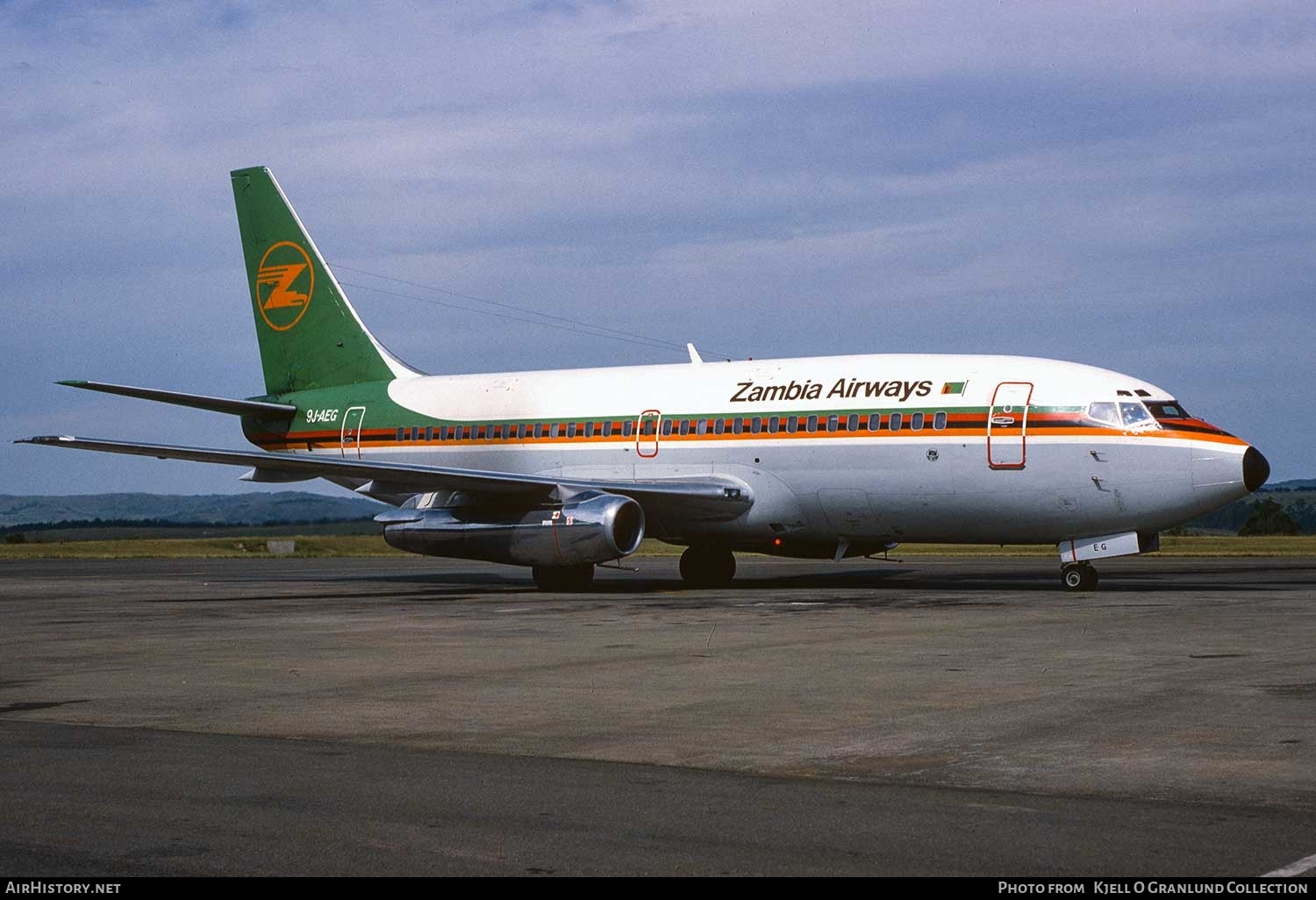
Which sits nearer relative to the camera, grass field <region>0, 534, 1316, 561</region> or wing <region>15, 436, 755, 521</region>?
wing <region>15, 436, 755, 521</region>

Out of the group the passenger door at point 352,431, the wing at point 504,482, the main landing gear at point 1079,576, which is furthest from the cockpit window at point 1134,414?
the passenger door at point 352,431

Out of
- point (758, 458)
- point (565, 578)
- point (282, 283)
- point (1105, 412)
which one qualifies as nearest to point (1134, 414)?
point (1105, 412)

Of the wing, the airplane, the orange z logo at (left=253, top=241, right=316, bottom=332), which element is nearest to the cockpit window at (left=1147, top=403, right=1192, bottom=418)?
the airplane

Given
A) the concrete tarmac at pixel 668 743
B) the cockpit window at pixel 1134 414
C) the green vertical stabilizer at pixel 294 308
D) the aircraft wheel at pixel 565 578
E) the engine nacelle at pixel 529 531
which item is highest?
the green vertical stabilizer at pixel 294 308

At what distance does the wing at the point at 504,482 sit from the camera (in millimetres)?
28062

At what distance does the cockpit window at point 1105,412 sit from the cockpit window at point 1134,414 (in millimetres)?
99

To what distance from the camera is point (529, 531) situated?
28.5 metres

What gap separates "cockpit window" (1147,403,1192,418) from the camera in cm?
2545

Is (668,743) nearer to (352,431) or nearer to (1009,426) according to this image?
(1009,426)

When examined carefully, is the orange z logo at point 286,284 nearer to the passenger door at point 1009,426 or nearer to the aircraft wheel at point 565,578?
the aircraft wheel at point 565,578

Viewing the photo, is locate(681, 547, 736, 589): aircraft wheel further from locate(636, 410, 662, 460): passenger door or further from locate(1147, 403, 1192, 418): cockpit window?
locate(1147, 403, 1192, 418): cockpit window

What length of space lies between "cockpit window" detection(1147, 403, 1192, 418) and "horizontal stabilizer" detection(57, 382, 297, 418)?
19.6m
